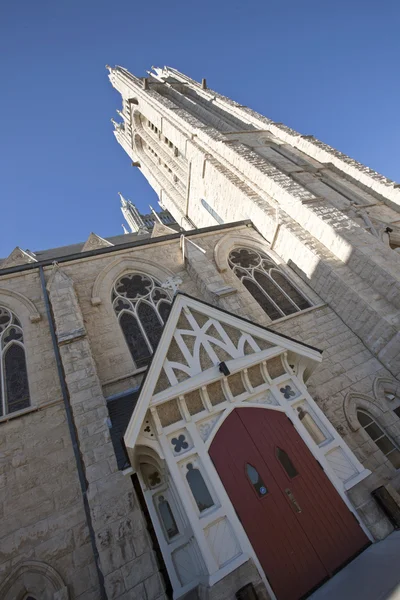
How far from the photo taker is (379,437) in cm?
669

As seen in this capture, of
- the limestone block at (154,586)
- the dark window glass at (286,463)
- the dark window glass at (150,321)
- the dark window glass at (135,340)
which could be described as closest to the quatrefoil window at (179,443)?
the dark window glass at (286,463)

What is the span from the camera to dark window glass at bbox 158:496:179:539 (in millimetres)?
4996

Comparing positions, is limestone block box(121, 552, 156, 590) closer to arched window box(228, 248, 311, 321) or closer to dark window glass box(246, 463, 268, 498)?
dark window glass box(246, 463, 268, 498)

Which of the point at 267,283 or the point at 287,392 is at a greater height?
the point at 267,283

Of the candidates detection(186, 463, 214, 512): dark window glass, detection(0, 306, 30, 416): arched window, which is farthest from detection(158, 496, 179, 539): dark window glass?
detection(0, 306, 30, 416): arched window

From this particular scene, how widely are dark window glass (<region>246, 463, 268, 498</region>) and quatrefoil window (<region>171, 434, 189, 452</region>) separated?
99 centimetres

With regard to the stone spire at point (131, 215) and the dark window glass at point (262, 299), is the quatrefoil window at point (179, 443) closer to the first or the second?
the dark window glass at point (262, 299)

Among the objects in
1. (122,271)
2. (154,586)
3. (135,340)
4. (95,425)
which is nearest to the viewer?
(154,586)

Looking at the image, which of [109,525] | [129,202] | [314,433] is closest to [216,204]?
[314,433]

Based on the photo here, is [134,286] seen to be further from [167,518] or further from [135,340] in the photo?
[167,518]

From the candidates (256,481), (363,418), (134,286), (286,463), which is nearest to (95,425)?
Result: (256,481)

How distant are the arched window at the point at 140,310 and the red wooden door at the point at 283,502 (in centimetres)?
366

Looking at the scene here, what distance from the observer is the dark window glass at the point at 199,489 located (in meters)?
4.16

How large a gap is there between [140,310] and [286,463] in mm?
5784
